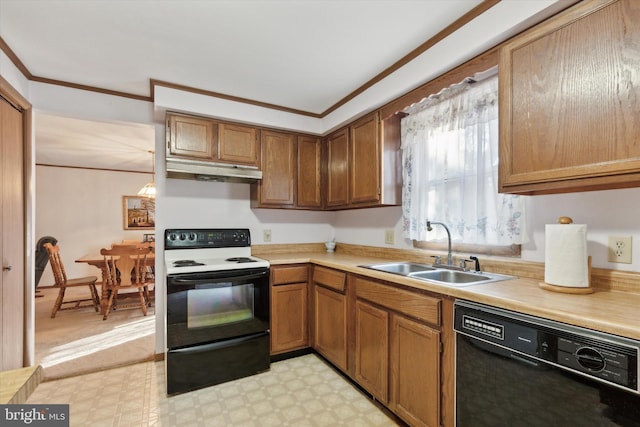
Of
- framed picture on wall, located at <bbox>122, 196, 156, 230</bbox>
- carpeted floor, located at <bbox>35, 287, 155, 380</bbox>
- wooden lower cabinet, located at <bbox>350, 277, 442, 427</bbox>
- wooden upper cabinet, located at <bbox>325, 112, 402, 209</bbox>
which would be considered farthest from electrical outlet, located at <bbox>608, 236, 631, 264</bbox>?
framed picture on wall, located at <bbox>122, 196, 156, 230</bbox>

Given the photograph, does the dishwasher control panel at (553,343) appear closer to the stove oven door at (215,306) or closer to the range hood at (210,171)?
the stove oven door at (215,306)

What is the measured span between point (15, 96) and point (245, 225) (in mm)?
1905

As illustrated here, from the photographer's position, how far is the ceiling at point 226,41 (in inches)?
64.4

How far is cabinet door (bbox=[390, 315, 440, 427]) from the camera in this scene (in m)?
1.55

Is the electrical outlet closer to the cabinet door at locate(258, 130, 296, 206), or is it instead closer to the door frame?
the cabinet door at locate(258, 130, 296, 206)

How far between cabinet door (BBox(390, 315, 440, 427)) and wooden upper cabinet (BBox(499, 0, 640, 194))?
0.86 m

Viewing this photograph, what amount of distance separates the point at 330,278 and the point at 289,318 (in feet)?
1.86

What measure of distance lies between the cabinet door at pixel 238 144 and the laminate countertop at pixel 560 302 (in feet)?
5.94

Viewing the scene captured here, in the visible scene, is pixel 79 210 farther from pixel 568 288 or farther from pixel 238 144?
pixel 568 288

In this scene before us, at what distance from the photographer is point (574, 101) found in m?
1.27

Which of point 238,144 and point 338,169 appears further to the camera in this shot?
point 338,169

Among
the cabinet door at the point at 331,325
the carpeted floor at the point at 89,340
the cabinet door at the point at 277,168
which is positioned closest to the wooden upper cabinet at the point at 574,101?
the cabinet door at the point at 331,325

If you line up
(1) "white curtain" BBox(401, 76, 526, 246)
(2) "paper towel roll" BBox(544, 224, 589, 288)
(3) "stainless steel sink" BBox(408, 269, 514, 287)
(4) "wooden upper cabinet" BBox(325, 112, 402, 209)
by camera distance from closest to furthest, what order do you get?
1. (2) "paper towel roll" BBox(544, 224, 589, 288)
2. (3) "stainless steel sink" BBox(408, 269, 514, 287)
3. (1) "white curtain" BBox(401, 76, 526, 246)
4. (4) "wooden upper cabinet" BBox(325, 112, 402, 209)

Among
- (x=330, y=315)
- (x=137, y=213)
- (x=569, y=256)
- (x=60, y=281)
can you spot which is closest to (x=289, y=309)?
(x=330, y=315)
